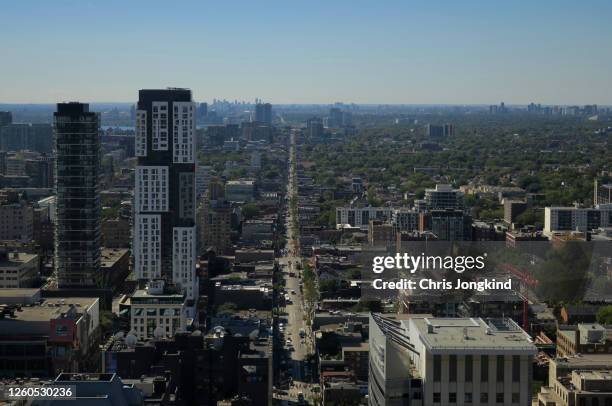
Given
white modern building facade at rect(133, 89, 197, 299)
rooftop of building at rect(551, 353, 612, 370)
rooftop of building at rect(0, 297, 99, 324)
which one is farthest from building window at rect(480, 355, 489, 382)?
white modern building facade at rect(133, 89, 197, 299)

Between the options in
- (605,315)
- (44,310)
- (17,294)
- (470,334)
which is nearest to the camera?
(470,334)

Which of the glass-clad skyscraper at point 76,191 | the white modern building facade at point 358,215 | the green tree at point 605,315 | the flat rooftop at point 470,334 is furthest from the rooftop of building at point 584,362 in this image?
the white modern building facade at point 358,215

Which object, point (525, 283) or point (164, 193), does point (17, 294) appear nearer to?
point (164, 193)

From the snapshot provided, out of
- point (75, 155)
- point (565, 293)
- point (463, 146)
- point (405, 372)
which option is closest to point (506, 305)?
point (565, 293)

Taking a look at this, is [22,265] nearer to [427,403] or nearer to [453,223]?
[453,223]

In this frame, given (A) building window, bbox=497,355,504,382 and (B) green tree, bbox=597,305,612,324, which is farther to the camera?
(B) green tree, bbox=597,305,612,324

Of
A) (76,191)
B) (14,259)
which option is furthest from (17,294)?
(14,259)

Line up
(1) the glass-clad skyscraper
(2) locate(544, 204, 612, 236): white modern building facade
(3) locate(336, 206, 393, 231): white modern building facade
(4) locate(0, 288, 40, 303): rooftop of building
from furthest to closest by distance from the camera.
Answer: (3) locate(336, 206, 393, 231): white modern building facade, (2) locate(544, 204, 612, 236): white modern building facade, (1) the glass-clad skyscraper, (4) locate(0, 288, 40, 303): rooftop of building

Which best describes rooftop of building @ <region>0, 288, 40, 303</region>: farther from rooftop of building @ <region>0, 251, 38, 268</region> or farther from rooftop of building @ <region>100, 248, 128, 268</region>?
rooftop of building @ <region>100, 248, 128, 268</region>

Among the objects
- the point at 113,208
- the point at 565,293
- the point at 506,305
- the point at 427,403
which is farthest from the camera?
the point at 113,208
